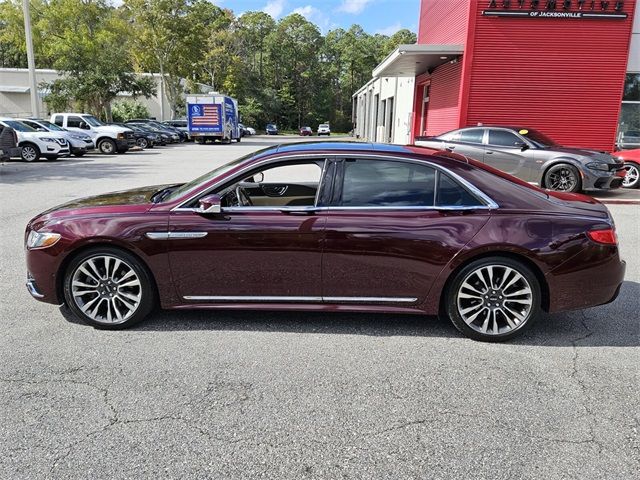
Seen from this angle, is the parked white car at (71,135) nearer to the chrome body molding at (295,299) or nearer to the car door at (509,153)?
the car door at (509,153)

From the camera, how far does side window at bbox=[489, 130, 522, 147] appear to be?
12070 mm

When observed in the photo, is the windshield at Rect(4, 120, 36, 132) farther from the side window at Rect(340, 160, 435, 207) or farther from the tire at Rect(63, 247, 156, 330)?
the side window at Rect(340, 160, 435, 207)

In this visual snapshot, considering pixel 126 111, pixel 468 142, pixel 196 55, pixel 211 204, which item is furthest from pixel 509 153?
pixel 126 111

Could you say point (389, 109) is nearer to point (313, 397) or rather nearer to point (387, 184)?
point (387, 184)

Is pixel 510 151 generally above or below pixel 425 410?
above

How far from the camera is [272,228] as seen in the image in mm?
4023

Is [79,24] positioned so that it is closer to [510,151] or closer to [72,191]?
[72,191]

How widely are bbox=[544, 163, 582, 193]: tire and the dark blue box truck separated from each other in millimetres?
28509

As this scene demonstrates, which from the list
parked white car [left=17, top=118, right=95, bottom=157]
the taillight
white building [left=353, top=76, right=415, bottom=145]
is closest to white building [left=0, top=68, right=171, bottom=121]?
white building [left=353, top=76, right=415, bottom=145]

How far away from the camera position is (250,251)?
4.05 meters

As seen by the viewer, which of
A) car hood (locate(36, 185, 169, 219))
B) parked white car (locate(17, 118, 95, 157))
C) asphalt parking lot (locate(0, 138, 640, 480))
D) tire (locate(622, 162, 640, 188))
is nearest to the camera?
asphalt parking lot (locate(0, 138, 640, 480))

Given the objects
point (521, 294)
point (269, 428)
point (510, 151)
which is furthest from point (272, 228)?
point (510, 151)

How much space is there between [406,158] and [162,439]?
269 centimetres

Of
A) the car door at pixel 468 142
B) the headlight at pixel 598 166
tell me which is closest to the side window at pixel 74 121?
the car door at pixel 468 142
